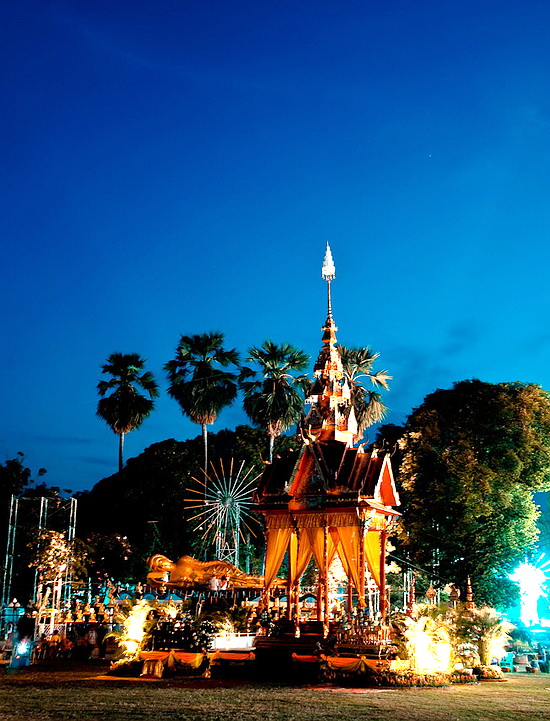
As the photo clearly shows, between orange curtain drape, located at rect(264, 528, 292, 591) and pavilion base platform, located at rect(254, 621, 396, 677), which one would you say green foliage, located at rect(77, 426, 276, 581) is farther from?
pavilion base platform, located at rect(254, 621, 396, 677)

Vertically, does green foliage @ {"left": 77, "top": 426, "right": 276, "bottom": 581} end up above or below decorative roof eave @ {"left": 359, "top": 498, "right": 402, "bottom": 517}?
above

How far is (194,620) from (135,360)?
27.2 m

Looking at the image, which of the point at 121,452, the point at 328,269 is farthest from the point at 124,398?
the point at 328,269

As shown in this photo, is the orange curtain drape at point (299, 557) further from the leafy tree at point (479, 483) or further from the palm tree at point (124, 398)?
the palm tree at point (124, 398)

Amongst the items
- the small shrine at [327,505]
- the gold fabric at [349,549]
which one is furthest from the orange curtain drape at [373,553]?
the gold fabric at [349,549]

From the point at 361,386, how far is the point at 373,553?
1552 cm

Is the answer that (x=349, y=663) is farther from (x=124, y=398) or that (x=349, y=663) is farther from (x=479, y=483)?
(x=124, y=398)

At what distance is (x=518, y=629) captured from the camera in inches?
1121

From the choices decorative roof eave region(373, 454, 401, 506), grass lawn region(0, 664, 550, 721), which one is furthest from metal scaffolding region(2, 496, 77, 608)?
decorative roof eave region(373, 454, 401, 506)

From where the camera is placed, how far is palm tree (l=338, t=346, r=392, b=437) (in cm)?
3784

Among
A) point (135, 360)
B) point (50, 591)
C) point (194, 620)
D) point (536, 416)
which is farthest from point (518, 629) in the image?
point (135, 360)

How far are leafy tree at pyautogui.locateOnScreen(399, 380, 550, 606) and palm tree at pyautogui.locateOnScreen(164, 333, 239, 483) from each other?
447 inches

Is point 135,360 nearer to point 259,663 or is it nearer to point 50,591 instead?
point 50,591

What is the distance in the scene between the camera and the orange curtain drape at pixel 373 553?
22.9m
